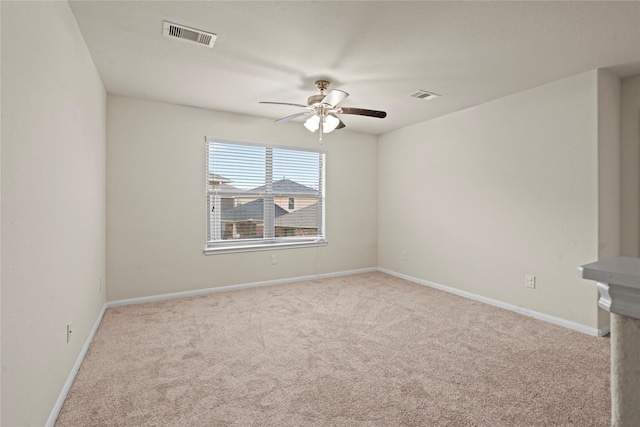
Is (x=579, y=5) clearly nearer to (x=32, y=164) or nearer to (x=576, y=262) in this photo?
(x=576, y=262)

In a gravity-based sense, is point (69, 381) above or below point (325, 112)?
below

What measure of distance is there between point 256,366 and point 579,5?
3.16 m

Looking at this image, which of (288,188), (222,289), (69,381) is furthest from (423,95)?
(69,381)

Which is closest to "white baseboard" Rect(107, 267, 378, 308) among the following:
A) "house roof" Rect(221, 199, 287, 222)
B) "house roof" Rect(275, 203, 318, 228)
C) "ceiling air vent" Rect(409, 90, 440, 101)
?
"house roof" Rect(275, 203, 318, 228)

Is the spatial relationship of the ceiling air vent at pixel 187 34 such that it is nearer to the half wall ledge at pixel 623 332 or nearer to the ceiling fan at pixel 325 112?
the ceiling fan at pixel 325 112

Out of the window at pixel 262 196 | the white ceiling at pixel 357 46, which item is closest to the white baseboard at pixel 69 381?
the window at pixel 262 196

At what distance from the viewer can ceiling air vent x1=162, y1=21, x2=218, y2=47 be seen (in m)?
2.23

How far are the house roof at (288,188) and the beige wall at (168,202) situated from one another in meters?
0.58

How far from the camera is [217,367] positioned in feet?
7.51

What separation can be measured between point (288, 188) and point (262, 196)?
433 millimetres

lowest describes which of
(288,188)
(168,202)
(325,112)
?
(168,202)

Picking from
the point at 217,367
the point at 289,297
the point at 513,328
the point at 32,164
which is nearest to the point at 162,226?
the point at 289,297

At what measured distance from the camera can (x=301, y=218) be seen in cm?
497

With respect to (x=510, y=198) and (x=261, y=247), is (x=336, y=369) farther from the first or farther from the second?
(x=510, y=198)
